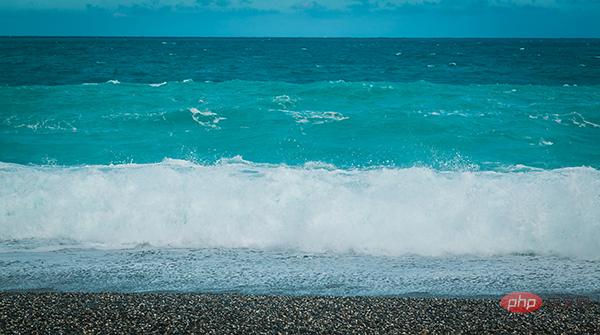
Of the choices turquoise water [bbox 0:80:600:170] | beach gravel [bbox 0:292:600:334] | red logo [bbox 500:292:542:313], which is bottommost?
beach gravel [bbox 0:292:600:334]

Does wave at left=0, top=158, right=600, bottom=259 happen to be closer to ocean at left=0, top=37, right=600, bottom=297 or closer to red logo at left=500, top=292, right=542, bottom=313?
ocean at left=0, top=37, right=600, bottom=297

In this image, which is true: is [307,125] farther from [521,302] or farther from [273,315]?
[273,315]

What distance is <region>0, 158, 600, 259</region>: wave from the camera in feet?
21.7

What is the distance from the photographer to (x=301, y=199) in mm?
7664

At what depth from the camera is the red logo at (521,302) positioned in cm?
456

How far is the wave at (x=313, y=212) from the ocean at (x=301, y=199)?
0.03 meters

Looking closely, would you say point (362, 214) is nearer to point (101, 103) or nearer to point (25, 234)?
point (25, 234)

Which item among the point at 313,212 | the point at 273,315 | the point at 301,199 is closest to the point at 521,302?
the point at 273,315

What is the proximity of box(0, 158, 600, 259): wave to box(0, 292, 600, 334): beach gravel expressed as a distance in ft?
6.10

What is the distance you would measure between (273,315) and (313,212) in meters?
2.97

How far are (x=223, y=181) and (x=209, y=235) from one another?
1815mm

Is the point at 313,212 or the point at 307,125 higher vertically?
the point at 307,125

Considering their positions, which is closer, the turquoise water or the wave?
the wave

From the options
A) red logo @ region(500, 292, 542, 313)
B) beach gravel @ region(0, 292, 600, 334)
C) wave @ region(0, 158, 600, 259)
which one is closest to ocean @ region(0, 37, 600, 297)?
wave @ region(0, 158, 600, 259)
